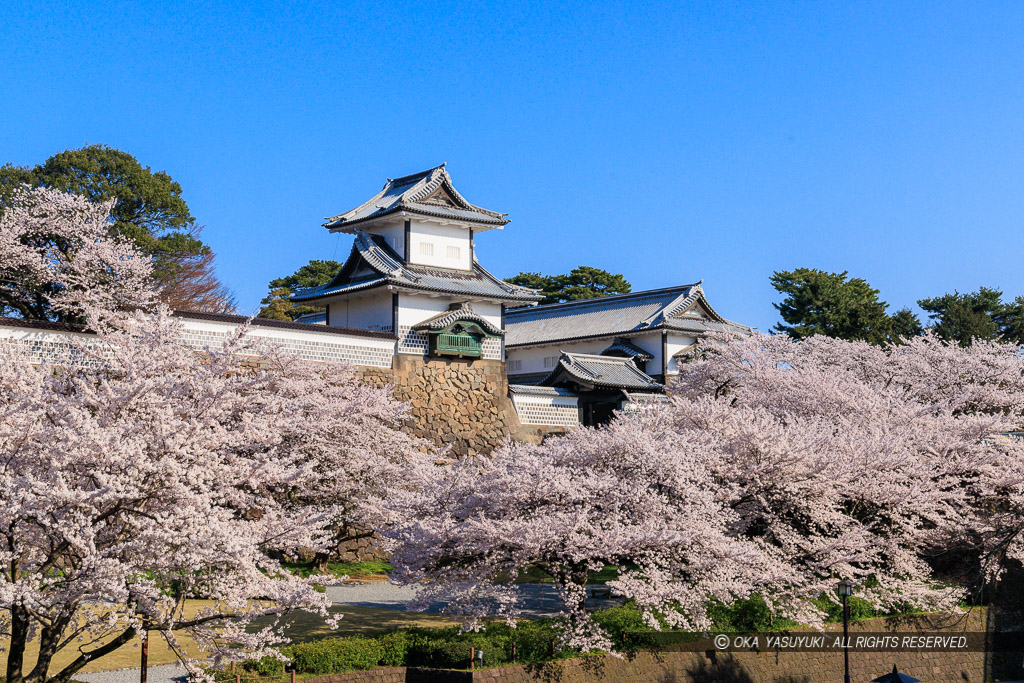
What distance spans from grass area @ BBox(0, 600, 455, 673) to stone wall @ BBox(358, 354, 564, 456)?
28.2 ft

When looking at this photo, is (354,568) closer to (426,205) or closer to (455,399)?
(455,399)

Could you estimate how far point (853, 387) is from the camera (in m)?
25.2

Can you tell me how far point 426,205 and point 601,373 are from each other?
9.67 metres

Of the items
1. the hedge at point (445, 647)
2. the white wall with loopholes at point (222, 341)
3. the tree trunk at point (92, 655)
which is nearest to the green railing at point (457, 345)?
the white wall with loopholes at point (222, 341)

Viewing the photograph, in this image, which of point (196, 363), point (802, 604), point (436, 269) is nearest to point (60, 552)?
point (196, 363)

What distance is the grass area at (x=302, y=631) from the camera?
608 inches

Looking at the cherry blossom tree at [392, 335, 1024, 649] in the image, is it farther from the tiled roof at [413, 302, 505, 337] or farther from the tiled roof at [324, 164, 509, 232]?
the tiled roof at [324, 164, 509, 232]

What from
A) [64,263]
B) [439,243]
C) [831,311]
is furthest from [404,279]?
[831,311]

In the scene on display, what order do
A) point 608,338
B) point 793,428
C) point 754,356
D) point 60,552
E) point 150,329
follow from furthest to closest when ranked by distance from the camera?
point 608,338 < point 754,356 < point 793,428 < point 150,329 < point 60,552

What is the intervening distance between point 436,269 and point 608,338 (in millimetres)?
13516

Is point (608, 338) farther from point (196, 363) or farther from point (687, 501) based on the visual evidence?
point (196, 363)

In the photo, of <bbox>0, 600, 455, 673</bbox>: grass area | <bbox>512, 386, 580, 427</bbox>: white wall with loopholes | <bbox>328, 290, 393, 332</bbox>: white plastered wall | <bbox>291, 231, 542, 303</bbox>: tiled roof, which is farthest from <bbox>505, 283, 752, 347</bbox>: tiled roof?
<bbox>0, 600, 455, 673</bbox>: grass area

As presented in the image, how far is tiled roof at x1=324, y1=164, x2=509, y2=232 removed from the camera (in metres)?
31.0

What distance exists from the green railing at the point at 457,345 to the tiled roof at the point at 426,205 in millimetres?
4068
